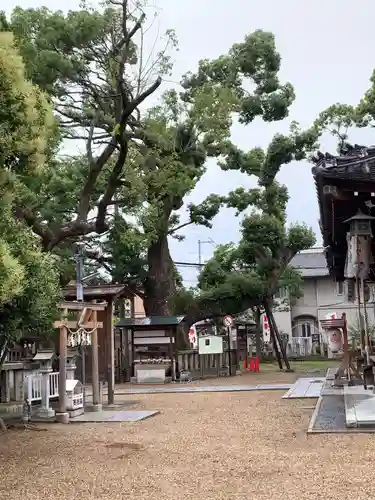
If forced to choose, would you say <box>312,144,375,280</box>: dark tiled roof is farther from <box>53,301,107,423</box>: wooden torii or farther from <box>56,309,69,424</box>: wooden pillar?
<box>56,309,69,424</box>: wooden pillar

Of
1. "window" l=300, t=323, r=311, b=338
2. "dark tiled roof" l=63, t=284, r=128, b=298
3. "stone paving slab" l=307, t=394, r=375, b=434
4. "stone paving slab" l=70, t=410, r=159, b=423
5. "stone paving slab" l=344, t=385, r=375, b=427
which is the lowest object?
"stone paving slab" l=70, t=410, r=159, b=423

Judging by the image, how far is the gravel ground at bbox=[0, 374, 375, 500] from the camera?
5.35m

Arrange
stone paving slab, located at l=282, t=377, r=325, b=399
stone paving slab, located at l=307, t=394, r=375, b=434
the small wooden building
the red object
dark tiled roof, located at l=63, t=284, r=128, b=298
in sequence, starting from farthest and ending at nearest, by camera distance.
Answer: the red object < the small wooden building < stone paving slab, located at l=282, t=377, r=325, b=399 < dark tiled roof, located at l=63, t=284, r=128, b=298 < stone paving slab, located at l=307, t=394, r=375, b=434

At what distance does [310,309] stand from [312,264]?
329 cm

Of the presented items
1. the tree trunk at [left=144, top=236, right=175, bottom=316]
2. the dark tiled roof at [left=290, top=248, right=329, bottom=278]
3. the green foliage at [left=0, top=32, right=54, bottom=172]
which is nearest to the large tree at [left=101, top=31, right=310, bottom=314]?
the tree trunk at [left=144, top=236, right=175, bottom=316]

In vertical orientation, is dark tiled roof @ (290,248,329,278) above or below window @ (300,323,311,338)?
above

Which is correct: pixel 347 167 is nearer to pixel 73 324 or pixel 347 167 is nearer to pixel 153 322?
pixel 73 324

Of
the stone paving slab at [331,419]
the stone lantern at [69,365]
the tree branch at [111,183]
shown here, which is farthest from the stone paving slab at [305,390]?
the tree branch at [111,183]

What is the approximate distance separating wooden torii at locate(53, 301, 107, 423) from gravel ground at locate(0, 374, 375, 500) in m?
0.79

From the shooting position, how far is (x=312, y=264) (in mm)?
41469

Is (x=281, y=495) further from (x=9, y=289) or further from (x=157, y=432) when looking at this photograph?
(x=157, y=432)

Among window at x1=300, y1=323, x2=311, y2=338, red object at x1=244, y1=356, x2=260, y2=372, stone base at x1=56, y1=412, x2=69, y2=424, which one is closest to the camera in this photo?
stone base at x1=56, y1=412, x2=69, y2=424

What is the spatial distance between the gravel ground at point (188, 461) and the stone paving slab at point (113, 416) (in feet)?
1.30

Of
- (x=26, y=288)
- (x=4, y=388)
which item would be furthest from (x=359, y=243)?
(x=4, y=388)
